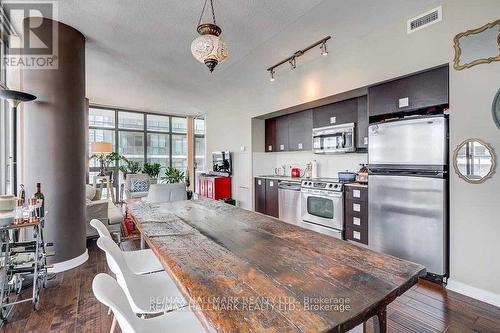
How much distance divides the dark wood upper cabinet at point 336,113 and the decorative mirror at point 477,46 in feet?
4.67

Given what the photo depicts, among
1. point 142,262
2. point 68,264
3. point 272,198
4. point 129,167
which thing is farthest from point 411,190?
point 129,167

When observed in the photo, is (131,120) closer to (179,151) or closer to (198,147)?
(179,151)

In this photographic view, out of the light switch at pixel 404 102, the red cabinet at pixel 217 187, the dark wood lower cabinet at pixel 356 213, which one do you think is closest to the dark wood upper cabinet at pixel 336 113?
the light switch at pixel 404 102

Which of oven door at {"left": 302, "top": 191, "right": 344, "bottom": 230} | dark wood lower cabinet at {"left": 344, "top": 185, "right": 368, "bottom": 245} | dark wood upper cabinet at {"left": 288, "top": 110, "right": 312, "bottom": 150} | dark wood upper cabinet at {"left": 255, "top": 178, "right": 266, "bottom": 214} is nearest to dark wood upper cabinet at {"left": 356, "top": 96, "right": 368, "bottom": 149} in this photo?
dark wood lower cabinet at {"left": 344, "top": 185, "right": 368, "bottom": 245}

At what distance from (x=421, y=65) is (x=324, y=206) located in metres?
2.12

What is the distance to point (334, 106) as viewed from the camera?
398cm

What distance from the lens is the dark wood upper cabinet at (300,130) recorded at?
176 inches

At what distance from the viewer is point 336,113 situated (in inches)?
155

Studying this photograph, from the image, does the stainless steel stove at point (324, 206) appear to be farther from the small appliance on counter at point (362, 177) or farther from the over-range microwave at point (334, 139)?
the over-range microwave at point (334, 139)

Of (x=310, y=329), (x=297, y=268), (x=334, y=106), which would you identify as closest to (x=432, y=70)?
(x=334, y=106)

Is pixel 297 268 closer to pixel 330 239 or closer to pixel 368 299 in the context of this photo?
pixel 368 299

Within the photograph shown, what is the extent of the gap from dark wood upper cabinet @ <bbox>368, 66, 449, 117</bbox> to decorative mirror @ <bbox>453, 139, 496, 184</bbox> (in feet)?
1.60

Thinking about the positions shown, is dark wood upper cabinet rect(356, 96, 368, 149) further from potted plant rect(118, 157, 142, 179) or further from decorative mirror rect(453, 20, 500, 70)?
potted plant rect(118, 157, 142, 179)

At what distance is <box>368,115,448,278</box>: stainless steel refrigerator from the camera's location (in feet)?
7.91
